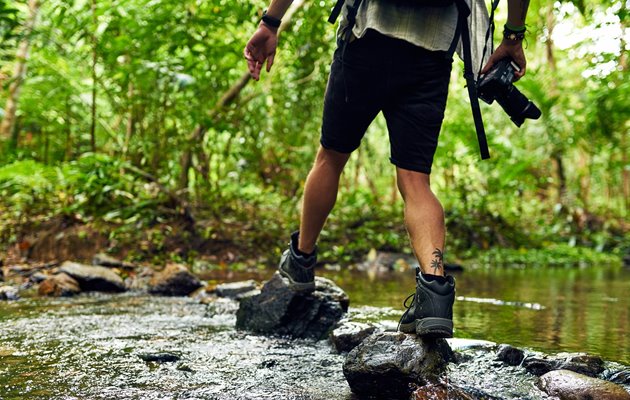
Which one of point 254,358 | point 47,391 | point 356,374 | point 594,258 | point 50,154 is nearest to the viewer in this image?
point 47,391

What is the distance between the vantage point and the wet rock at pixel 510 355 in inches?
94.3

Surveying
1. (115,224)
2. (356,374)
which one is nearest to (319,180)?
(356,374)

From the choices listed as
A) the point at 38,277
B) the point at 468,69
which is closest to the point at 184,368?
the point at 468,69

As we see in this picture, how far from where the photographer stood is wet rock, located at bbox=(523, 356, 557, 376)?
226cm

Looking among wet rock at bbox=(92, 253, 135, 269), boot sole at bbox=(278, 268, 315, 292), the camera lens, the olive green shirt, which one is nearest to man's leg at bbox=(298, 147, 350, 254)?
boot sole at bbox=(278, 268, 315, 292)

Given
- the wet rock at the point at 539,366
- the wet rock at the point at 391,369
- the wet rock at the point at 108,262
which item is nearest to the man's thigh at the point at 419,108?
the wet rock at the point at 391,369

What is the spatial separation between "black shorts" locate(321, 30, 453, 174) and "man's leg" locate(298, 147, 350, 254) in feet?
1.12

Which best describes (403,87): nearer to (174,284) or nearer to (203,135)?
(174,284)

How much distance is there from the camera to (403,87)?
2420 millimetres

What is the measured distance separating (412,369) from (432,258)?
440 mm

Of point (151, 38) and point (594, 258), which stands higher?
point (151, 38)

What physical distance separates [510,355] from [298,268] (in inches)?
43.2

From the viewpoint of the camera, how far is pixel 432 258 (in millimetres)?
2293

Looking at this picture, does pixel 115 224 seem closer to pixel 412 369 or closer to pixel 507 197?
pixel 412 369
